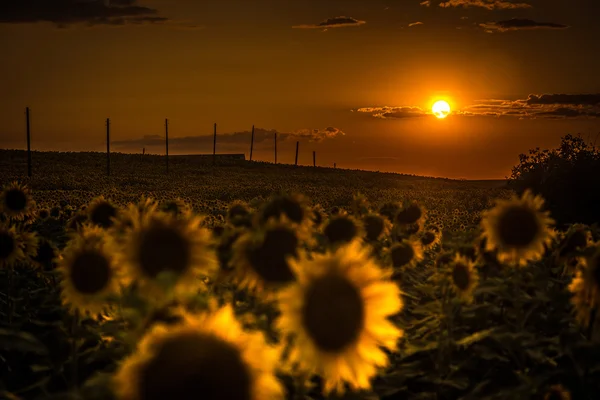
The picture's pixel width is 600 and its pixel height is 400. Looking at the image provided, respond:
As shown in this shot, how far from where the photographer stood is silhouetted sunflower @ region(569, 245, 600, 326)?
4578 mm

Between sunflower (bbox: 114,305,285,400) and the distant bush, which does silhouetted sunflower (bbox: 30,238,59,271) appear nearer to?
sunflower (bbox: 114,305,285,400)

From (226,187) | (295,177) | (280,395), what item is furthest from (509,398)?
(295,177)

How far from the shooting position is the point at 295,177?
70562 mm

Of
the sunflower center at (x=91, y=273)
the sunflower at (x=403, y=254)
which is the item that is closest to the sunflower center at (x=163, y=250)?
the sunflower center at (x=91, y=273)

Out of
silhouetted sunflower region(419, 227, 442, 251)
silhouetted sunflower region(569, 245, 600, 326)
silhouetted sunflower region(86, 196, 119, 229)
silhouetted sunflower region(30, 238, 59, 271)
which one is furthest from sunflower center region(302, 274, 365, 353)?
silhouetted sunflower region(419, 227, 442, 251)

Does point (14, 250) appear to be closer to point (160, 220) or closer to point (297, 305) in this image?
point (160, 220)

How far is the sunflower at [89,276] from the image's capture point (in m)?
4.59

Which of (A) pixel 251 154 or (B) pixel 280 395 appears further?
(A) pixel 251 154

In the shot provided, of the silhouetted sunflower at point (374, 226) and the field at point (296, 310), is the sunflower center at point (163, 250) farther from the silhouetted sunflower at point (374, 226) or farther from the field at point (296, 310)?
the silhouetted sunflower at point (374, 226)

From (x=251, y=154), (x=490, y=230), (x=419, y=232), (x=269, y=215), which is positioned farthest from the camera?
(x=251, y=154)

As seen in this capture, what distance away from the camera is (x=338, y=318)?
3.16 metres

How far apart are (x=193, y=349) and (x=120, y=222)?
2821 mm

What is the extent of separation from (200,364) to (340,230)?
438 cm

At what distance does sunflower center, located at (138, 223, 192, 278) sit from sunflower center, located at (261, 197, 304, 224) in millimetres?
1137
